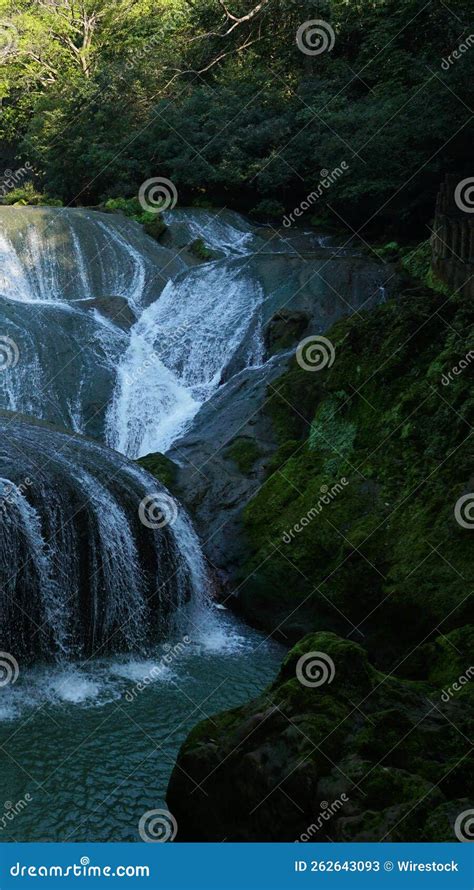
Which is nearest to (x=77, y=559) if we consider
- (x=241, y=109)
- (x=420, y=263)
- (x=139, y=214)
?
(x=420, y=263)

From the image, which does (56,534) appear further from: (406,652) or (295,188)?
(295,188)

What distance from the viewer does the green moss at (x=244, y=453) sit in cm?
1280

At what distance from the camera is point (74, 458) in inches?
438

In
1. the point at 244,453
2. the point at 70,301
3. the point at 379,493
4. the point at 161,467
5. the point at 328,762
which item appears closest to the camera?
the point at 328,762

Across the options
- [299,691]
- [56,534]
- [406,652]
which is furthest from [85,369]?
[299,691]

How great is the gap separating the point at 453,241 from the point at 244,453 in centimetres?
486

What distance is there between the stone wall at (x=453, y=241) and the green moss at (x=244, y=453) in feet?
12.1

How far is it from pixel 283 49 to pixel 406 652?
2418cm

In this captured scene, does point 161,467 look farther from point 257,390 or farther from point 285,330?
point 285,330

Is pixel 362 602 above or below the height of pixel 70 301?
above

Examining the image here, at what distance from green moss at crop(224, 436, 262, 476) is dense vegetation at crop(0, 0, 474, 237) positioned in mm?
10198

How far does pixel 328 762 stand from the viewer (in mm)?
5598

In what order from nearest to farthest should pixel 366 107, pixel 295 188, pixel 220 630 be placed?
pixel 220 630 → pixel 366 107 → pixel 295 188

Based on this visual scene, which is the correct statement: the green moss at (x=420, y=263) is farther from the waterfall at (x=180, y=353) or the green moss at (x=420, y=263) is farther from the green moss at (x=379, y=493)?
the green moss at (x=379, y=493)
